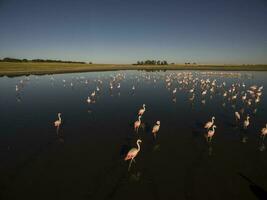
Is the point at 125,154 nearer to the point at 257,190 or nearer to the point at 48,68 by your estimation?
the point at 257,190

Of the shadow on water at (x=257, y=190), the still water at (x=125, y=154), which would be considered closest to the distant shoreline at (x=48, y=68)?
the still water at (x=125, y=154)

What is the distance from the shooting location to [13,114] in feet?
74.7

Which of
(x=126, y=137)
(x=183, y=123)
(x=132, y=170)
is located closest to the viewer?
(x=132, y=170)

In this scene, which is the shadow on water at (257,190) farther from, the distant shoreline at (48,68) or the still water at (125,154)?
the distant shoreline at (48,68)

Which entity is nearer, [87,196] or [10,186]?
[87,196]

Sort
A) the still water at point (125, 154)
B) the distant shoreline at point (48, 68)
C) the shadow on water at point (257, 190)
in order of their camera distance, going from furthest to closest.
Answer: the distant shoreline at point (48, 68) < the still water at point (125, 154) < the shadow on water at point (257, 190)

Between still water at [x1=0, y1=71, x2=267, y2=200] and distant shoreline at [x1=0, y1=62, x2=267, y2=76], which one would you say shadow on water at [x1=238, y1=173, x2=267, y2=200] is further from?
distant shoreline at [x1=0, y1=62, x2=267, y2=76]

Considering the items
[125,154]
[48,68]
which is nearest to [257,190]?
[125,154]

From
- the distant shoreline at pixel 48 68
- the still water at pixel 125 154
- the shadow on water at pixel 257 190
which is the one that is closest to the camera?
the shadow on water at pixel 257 190

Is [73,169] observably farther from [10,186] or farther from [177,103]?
[177,103]

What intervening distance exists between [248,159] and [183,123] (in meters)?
6.88

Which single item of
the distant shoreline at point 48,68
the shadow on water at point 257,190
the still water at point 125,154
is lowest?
the distant shoreline at point 48,68

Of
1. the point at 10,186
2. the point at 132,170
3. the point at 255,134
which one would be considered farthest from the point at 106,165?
the point at 255,134

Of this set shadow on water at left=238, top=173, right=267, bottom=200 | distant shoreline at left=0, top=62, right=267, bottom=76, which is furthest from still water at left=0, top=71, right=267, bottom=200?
distant shoreline at left=0, top=62, right=267, bottom=76
